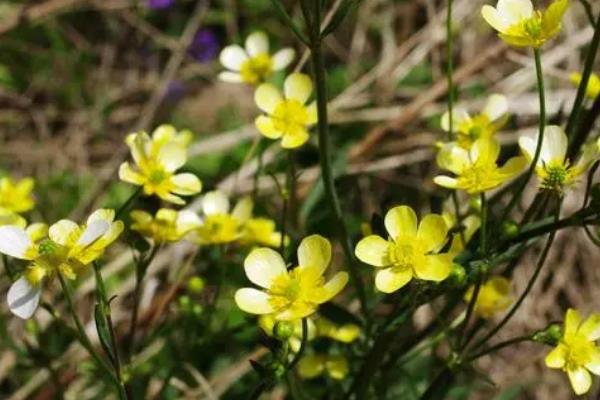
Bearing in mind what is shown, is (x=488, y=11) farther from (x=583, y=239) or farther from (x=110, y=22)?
(x=110, y=22)

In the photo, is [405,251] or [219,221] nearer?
[405,251]

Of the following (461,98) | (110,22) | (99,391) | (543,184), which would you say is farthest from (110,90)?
(543,184)

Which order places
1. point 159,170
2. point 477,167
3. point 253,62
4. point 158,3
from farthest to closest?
point 158,3 < point 253,62 < point 159,170 < point 477,167

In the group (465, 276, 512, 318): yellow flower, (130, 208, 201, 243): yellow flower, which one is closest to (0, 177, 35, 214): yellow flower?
(130, 208, 201, 243): yellow flower

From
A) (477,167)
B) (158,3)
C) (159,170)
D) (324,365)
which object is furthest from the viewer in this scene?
(158,3)

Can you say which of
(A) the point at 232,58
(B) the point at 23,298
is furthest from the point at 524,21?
(B) the point at 23,298

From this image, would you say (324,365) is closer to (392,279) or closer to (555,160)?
(392,279)
